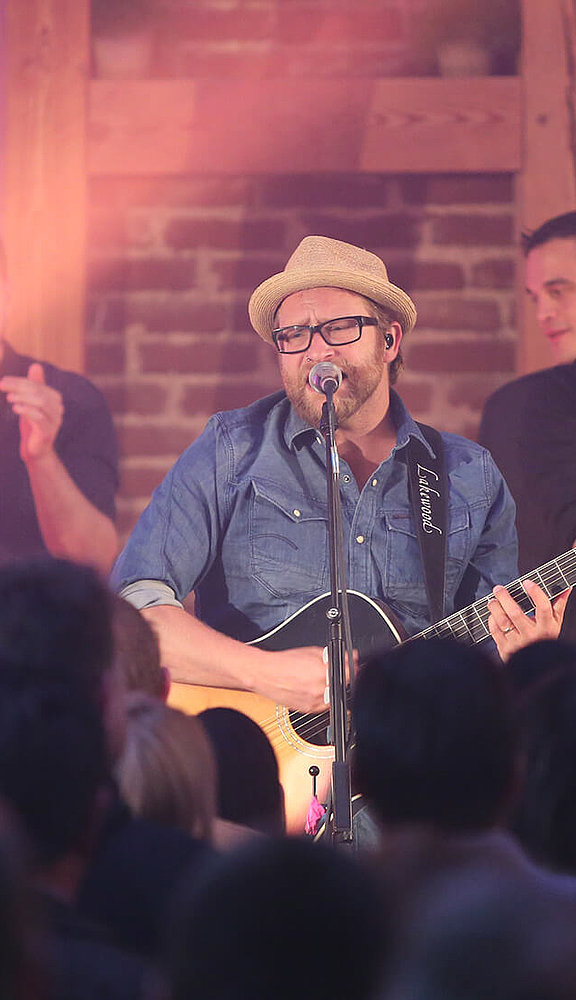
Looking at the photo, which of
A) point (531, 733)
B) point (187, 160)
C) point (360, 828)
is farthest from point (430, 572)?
point (531, 733)

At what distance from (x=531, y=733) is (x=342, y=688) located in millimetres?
1178

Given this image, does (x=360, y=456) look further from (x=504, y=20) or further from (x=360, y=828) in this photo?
(x=504, y=20)

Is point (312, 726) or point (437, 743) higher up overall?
point (437, 743)

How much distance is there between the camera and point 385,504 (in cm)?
428

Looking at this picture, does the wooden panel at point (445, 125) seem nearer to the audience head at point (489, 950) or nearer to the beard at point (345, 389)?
the beard at point (345, 389)

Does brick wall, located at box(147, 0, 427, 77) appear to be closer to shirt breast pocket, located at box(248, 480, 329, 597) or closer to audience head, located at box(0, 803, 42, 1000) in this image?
shirt breast pocket, located at box(248, 480, 329, 597)

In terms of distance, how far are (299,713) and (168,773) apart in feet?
6.08

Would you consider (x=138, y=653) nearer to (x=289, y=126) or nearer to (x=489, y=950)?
(x=489, y=950)

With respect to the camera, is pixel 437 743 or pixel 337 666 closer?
pixel 437 743

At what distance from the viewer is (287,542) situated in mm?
4238

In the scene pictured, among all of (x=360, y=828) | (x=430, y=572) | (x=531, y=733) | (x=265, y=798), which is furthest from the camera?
(x=430, y=572)

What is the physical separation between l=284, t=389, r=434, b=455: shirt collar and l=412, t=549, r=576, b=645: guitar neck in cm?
58

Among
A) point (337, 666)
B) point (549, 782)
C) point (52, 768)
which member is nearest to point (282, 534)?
point (337, 666)

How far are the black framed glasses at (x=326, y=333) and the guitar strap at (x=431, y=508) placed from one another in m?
0.40
